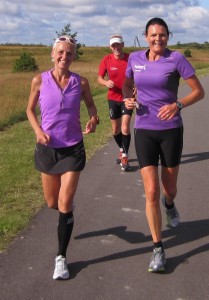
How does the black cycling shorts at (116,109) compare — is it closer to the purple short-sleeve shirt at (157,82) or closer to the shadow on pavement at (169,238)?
the shadow on pavement at (169,238)

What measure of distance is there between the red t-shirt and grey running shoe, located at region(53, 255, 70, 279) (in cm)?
440

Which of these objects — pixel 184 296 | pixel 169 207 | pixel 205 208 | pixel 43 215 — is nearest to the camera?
pixel 184 296

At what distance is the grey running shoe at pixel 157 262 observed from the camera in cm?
416

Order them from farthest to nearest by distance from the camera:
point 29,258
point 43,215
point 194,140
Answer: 1. point 194,140
2. point 43,215
3. point 29,258

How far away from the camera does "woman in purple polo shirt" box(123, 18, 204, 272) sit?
4324 millimetres

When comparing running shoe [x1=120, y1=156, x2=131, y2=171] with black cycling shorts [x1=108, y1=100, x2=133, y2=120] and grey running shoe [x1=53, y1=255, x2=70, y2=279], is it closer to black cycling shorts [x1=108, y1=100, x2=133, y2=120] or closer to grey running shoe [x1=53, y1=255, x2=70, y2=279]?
black cycling shorts [x1=108, y1=100, x2=133, y2=120]

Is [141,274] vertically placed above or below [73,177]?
below

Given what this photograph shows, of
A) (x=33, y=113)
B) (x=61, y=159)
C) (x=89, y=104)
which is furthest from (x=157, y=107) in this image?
(x=33, y=113)

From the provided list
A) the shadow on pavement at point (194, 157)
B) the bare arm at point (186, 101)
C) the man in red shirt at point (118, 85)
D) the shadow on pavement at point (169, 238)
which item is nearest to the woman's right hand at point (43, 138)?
the bare arm at point (186, 101)

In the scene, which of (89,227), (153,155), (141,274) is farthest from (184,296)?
(89,227)

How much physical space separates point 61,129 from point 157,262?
56.3 inches

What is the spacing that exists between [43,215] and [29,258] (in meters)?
1.18

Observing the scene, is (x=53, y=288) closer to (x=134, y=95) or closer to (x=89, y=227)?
(x=89, y=227)

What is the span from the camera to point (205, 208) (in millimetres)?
5973
